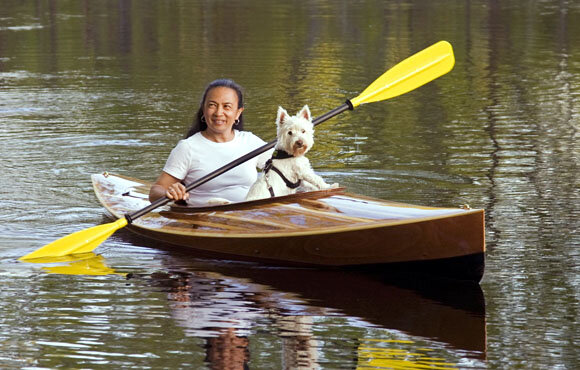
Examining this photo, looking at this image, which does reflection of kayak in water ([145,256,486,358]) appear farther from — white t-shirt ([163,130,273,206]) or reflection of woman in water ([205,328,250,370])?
white t-shirt ([163,130,273,206])

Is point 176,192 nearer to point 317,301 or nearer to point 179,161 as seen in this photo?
point 179,161

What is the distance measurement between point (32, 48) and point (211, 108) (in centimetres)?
1538

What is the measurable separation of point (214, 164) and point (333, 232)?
1.18 m

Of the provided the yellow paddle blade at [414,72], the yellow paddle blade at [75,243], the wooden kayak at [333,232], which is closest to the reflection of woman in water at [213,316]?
the wooden kayak at [333,232]

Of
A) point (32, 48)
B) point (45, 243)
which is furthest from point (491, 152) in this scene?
point (32, 48)

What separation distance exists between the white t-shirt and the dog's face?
725mm

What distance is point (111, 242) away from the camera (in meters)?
7.81

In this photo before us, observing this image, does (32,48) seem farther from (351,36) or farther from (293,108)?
(293,108)

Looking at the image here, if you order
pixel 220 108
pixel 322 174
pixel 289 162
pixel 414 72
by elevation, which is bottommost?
pixel 322 174

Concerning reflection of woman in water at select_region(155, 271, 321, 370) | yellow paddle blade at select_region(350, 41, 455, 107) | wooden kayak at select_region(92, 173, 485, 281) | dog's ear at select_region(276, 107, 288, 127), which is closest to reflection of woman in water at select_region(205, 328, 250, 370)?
reflection of woman in water at select_region(155, 271, 321, 370)

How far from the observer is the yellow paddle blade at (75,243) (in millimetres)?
7219

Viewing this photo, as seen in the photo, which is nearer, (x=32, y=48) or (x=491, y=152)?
(x=491, y=152)

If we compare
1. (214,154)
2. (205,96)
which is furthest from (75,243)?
(205,96)

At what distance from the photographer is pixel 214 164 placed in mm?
7355
